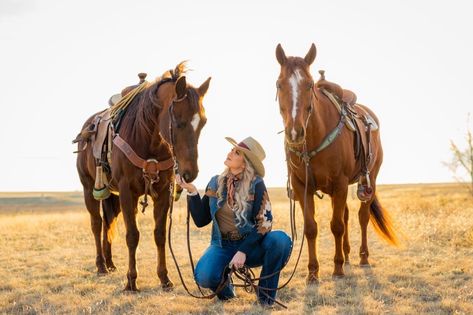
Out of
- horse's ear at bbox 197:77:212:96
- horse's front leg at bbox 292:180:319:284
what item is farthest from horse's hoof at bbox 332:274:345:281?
horse's ear at bbox 197:77:212:96

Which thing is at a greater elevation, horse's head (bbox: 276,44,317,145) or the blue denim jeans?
horse's head (bbox: 276,44,317,145)

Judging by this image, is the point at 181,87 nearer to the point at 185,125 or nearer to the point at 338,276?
the point at 185,125

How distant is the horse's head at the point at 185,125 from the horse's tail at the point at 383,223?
14.1 ft

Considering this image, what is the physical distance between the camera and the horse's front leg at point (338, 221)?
6.26 meters

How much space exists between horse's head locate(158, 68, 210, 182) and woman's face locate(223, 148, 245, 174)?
0.34 m

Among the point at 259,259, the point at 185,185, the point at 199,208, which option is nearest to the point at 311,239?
the point at 259,259

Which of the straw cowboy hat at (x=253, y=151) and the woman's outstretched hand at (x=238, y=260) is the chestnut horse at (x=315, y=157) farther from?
the woman's outstretched hand at (x=238, y=260)

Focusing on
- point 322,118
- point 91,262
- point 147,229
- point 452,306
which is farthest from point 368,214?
point 147,229

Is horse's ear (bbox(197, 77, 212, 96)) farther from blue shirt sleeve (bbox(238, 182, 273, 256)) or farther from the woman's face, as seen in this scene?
blue shirt sleeve (bbox(238, 182, 273, 256))

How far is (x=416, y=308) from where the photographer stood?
16.5ft

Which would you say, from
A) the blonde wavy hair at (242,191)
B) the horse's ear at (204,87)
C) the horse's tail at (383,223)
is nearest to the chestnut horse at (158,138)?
the horse's ear at (204,87)

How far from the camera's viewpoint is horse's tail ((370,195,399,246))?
828cm

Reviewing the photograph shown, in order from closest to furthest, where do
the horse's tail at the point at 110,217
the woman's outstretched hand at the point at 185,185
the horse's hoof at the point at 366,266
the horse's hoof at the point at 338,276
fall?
the woman's outstretched hand at the point at 185,185 → the horse's hoof at the point at 338,276 → the horse's hoof at the point at 366,266 → the horse's tail at the point at 110,217

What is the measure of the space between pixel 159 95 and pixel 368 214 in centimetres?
397
